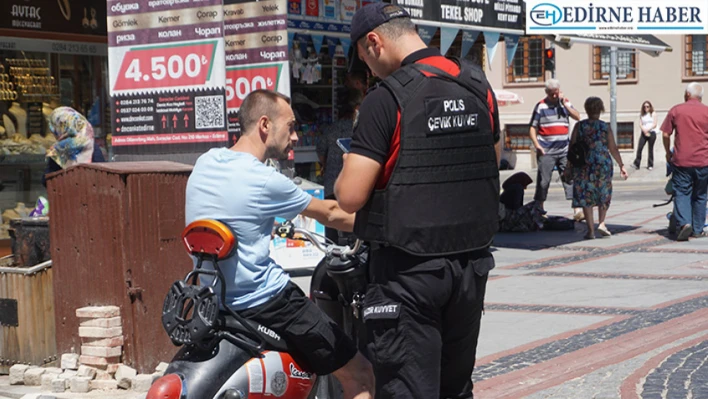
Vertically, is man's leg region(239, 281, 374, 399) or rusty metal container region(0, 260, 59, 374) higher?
man's leg region(239, 281, 374, 399)

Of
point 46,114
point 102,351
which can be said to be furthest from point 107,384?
point 46,114

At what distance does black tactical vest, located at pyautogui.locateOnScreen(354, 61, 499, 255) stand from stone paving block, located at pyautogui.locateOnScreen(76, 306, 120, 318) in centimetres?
311

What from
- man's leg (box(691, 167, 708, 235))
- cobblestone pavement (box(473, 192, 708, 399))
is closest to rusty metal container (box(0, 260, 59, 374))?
cobblestone pavement (box(473, 192, 708, 399))

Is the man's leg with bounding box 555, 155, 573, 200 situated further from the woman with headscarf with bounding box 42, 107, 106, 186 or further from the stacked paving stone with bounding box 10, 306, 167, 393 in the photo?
the stacked paving stone with bounding box 10, 306, 167, 393

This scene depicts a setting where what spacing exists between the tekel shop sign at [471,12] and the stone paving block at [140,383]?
18.1 ft

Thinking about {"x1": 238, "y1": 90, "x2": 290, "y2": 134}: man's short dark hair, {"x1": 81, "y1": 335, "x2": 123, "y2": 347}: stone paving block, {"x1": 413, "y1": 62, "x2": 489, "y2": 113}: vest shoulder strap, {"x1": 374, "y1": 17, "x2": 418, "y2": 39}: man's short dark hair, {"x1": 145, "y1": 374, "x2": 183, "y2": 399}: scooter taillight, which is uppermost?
{"x1": 374, "y1": 17, "x2": 418, "y2": 39}: man's short dark hair

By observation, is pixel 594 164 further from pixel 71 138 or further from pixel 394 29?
pixel 394 29

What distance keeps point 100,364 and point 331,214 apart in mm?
3013

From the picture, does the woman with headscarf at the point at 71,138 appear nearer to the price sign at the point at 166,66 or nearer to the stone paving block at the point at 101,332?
the price sign at the point at 166,66

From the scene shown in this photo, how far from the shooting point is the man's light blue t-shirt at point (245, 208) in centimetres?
407

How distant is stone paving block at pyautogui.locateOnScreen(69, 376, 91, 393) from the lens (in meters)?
6.55

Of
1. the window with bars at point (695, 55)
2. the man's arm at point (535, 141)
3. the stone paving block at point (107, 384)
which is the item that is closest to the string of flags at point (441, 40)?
the man's arm at point (535, 141)

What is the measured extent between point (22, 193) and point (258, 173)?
7965 millimetres

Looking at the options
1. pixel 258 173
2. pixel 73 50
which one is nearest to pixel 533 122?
pixel 73 50
